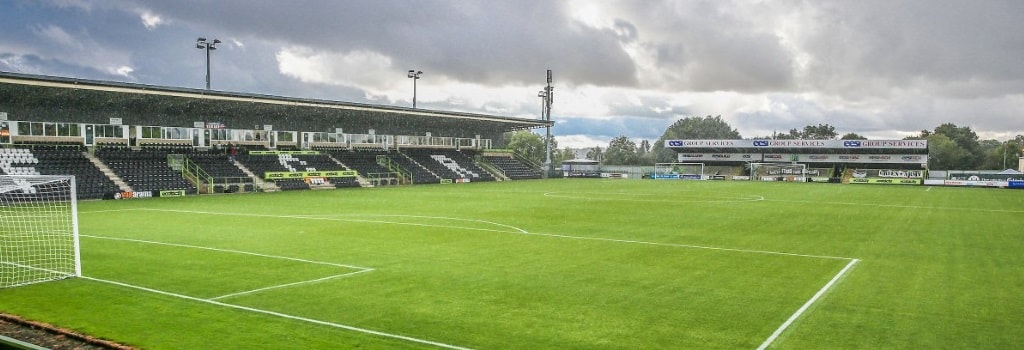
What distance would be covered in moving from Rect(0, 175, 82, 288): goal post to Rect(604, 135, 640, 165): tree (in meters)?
111

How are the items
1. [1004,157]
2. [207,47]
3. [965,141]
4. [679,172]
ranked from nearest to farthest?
[207,47], [679,172], [1004,157], [965,141]

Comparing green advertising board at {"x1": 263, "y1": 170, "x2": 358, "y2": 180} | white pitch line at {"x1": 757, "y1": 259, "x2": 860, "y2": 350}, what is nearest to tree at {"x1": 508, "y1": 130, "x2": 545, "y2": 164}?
green advertising board at {"x1": 263, "y1": 170, "x2": 358, "y2": 180}

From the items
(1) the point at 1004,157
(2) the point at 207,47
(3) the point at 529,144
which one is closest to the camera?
(2) the point at 207,47

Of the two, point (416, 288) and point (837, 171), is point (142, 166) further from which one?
point (837, 171)

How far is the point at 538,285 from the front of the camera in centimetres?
1239

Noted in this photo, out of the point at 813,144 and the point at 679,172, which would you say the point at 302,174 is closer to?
the point at 679,172

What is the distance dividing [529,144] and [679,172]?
71477 millimetres

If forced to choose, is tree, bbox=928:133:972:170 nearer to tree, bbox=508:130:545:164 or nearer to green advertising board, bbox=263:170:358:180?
tree, bbox=508:130:545:164

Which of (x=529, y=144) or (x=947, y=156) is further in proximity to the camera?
(x=529, y=144)

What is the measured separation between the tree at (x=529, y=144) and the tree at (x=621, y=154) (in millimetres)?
15873

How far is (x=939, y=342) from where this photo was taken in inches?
346

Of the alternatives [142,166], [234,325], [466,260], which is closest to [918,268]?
[466,260]

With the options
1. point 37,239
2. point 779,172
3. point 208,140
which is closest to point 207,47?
point 208,140

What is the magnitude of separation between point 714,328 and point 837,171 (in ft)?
270
